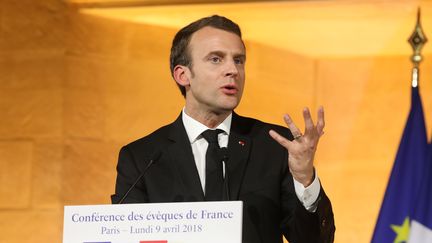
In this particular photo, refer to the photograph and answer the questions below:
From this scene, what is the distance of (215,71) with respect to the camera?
3102 millimetres

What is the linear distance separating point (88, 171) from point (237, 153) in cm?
204

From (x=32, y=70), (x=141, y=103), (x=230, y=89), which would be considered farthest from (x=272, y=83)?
(x=230, y=89)

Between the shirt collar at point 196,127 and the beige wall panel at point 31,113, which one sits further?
the beige wall panel at point 31,113

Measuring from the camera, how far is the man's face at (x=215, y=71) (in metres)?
3.05

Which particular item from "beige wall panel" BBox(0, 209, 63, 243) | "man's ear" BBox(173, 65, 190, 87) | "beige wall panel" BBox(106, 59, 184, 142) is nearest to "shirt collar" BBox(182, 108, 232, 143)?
"man's ear" BBox(173, 65, 190, 87)

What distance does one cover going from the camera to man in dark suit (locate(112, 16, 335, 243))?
9.44ft

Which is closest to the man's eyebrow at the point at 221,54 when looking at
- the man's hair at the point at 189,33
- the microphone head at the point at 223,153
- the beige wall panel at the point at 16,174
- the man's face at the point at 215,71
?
the man's face at the point at 215,71

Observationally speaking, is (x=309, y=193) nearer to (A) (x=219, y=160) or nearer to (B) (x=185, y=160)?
(A) (x=219, y=160)

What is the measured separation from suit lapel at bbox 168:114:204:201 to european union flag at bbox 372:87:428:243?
1.52m

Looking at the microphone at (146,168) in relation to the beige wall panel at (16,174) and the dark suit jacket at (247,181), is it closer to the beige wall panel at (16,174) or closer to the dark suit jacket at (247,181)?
the dark suit jacket at (247,181)

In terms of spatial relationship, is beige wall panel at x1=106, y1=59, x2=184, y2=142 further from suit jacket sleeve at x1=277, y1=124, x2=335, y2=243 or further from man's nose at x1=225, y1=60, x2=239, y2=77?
suit jacket sleeve at x1=277, y1=124, x2=335, y2=243

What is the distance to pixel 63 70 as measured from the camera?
493 cm

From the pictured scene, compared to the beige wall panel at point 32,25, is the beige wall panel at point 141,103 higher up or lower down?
lower down

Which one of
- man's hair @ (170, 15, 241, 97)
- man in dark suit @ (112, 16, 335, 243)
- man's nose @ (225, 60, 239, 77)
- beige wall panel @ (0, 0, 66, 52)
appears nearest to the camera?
man in dark suit @ (112, 16, 335, 243)
